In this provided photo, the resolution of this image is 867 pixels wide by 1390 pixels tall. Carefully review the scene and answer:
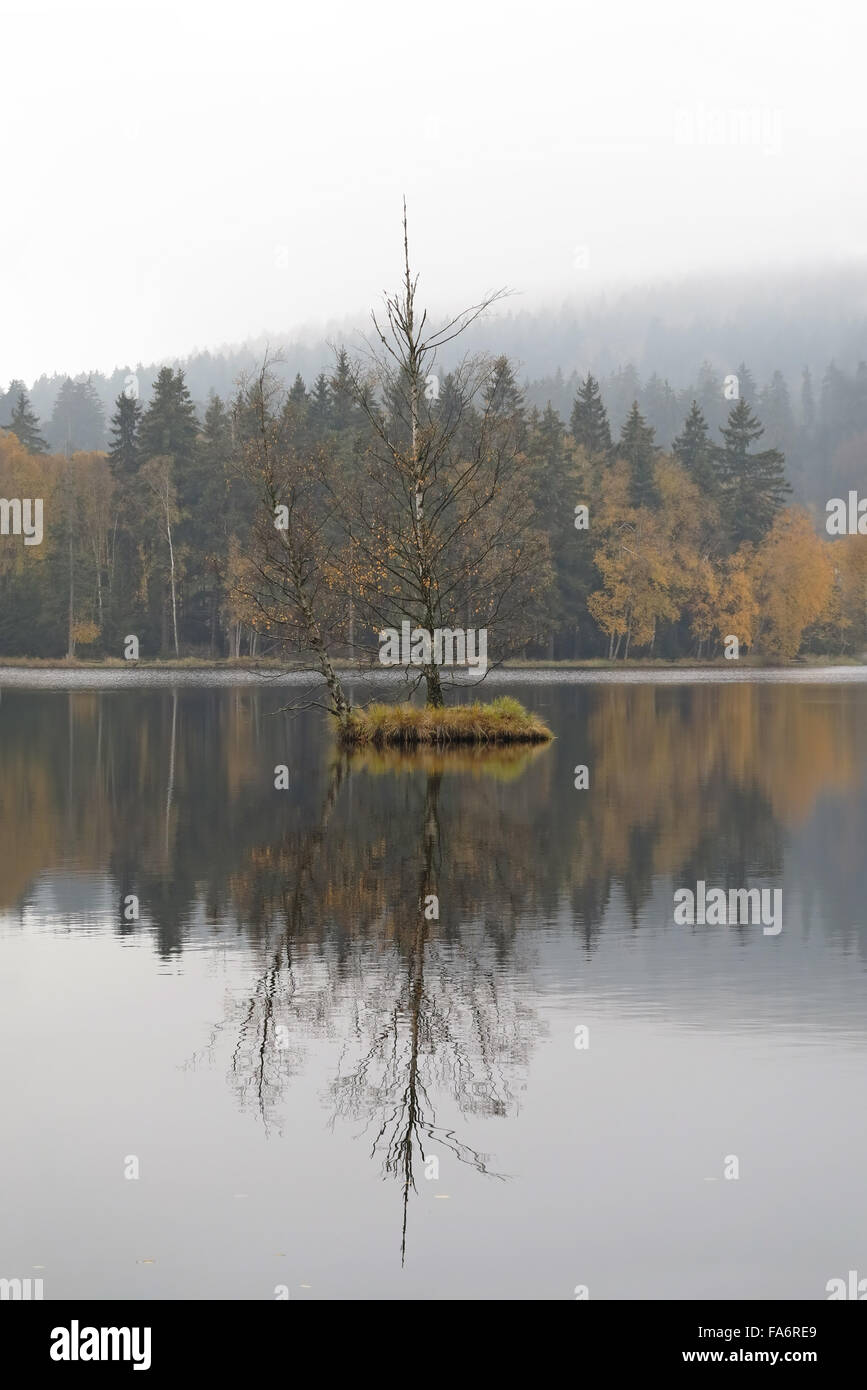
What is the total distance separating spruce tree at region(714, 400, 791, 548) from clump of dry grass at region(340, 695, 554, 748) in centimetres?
7666

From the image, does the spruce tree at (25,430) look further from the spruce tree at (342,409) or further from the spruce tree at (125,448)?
the spruce tree at (342,409)

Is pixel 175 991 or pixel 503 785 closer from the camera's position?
pixel 175 991

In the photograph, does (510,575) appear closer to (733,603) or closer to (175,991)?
(175,991)

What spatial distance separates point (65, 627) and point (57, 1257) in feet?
324

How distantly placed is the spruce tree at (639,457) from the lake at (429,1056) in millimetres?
87398

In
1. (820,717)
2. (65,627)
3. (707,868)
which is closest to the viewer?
(707,868)

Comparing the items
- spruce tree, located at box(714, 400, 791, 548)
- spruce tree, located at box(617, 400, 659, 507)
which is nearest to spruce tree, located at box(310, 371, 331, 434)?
spruce tree, located at box(617, 400, 659, 507)

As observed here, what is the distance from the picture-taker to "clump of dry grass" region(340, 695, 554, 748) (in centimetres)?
3591

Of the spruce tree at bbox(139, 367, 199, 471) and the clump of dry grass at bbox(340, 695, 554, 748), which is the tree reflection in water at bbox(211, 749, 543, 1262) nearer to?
the clump of dry grass at bbox(340, 695, 554, 748)

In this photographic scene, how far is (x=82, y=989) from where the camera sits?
37.2ft

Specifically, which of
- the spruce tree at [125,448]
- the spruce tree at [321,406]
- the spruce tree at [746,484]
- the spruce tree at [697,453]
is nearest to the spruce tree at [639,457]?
the spruce tree at [697,453]

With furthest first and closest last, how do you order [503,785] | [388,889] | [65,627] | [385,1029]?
[65,627]
[503,785]
[388,889]
[385,1029]

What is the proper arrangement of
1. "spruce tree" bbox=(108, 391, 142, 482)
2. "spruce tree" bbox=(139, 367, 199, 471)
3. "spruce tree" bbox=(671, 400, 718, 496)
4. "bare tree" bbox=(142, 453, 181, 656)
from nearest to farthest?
"bare tree" bbox=(142, 453, 181, 656), "spruce tree" bbox=(139, 367, 199, 471), "spruce tree" bbox=(108, 391, 142, 482), "spruce tree" bbox=(671, 400, 718, 496)
